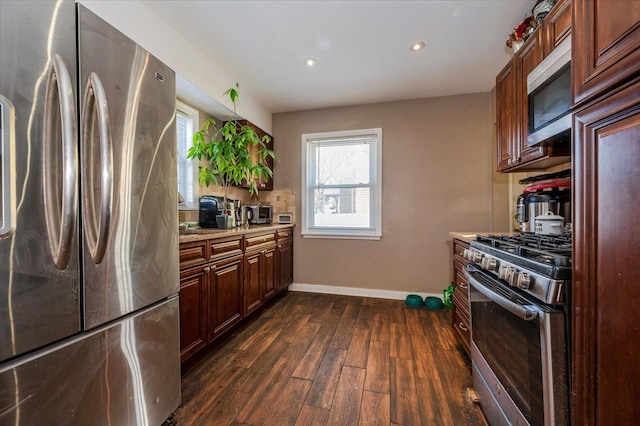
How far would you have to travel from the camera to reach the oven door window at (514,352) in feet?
3.14

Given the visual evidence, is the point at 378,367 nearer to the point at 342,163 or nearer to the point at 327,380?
the point at 327,380

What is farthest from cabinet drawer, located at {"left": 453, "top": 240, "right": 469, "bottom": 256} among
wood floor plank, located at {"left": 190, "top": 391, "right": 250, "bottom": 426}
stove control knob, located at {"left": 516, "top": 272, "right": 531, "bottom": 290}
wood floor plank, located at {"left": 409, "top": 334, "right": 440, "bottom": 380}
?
wood floor plank, located at {"left": 190, "top": 391, "right": 250, "bottom": 426}

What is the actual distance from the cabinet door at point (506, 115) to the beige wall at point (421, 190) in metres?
1.02

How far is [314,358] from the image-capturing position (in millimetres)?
1944

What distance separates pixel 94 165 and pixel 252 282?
1.81m

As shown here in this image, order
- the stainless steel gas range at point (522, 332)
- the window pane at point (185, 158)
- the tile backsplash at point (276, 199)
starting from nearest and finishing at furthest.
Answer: the stainless steel gas range at point (522, 332) < the window pane at point (185, 158) < the tile backsplash at point (276, 199)

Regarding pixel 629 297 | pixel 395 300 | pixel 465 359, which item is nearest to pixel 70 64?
pixel 629 297

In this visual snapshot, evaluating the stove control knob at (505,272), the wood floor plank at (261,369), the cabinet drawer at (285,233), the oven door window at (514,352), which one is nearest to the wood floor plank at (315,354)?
the wood floor plank at (261,369)

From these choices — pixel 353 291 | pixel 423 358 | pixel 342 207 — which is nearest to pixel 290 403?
pixel 423 358

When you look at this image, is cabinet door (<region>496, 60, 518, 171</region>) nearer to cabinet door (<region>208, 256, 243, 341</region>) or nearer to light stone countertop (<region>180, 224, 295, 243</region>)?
light stone countertop (<region>180, 224, 295, 243</region>)

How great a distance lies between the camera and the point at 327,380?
1.69 meters

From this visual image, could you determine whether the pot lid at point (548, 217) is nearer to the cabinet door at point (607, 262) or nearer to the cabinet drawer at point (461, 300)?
the cabinet drawer at point (461, 300)

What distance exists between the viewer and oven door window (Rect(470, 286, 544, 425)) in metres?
0.96

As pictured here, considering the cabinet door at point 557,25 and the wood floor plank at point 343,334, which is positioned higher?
the cabinet door at point 557,25
